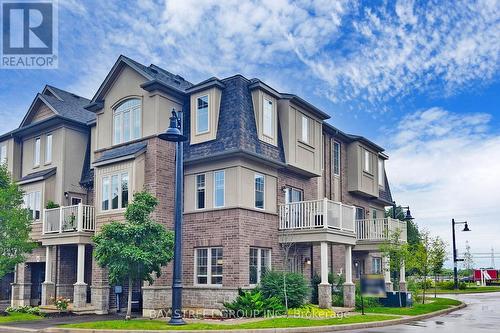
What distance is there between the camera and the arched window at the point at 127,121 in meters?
25.1

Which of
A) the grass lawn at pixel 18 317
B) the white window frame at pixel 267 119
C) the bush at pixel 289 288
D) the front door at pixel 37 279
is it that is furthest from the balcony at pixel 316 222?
the front door at pixel 37 279

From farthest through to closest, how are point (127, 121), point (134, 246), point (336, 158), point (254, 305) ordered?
point (336, 158) → point (127, 121) → point (254, 305) → point (134, 246)

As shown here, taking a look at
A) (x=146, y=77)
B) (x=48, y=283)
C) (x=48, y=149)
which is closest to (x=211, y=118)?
(x=146, y=77)

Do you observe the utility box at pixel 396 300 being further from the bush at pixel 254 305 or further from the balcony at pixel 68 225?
the balcony at pixel 68 225

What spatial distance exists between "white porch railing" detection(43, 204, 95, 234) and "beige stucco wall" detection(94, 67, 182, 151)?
318 centimetres

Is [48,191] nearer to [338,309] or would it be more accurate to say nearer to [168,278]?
[168,278]

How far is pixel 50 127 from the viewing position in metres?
29.5

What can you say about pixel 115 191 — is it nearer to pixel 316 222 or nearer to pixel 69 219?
pixel 69 219

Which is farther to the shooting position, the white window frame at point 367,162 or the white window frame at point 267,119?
the white window frame at point 367,162

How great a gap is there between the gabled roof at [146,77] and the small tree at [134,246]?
6.28 meters

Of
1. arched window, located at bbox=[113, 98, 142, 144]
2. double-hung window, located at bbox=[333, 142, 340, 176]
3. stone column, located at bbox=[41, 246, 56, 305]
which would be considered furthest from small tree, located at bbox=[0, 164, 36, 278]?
double-hung window, located at bbox=[333, 142, 340, 176]

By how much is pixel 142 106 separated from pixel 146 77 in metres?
1.32

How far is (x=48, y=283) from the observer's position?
26281mm

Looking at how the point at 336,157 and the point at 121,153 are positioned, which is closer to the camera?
the point at 121,153
